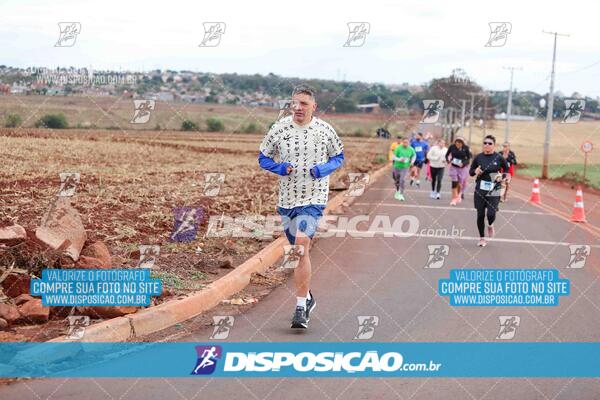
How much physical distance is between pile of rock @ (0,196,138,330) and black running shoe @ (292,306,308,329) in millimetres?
1421

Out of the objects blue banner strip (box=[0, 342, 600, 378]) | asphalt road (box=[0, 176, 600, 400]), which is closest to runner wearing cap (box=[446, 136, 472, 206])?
asphalt road (box=[0, 176, 600, 400])

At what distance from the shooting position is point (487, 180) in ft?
49.7

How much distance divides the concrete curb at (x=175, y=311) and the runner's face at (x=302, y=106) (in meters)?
2.02

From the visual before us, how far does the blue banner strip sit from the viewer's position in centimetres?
676

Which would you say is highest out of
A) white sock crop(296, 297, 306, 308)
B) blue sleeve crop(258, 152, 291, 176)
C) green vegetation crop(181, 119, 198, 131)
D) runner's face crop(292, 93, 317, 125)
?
runner's face crop(292, 93, 317, 125)

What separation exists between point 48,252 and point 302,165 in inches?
98.8

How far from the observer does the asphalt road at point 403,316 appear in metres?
6.39

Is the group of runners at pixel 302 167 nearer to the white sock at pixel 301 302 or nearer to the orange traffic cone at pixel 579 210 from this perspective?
the white sock at pixel 301 302

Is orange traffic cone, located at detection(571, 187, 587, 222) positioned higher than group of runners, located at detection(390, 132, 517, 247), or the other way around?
group of runners, located at detection(390, 132, 517, 247)

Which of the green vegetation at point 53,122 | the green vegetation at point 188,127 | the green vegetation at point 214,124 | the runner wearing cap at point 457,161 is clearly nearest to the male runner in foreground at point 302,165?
the runner wearing cap at point 457,161

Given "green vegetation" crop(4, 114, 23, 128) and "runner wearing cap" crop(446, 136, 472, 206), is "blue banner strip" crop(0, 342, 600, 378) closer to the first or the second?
"runner wearing cap" crop(446, 136, 472, 206)

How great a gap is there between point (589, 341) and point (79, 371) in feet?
14.5

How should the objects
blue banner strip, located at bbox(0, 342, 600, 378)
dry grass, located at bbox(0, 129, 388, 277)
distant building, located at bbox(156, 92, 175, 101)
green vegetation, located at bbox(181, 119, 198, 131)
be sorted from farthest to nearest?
green vegetation, located at bbox(181, 119, 198, 131), distant building, located at bbox(156, 92, 175, 101), dry grass, located at bbox(0, 129, 388, 277), blue banner strip, located at bbox(0, 342, 600, 378)

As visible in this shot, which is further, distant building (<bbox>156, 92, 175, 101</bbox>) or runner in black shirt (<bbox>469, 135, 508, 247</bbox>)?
distant building (<bbox>156, 92, 175, 101</bbox>)
